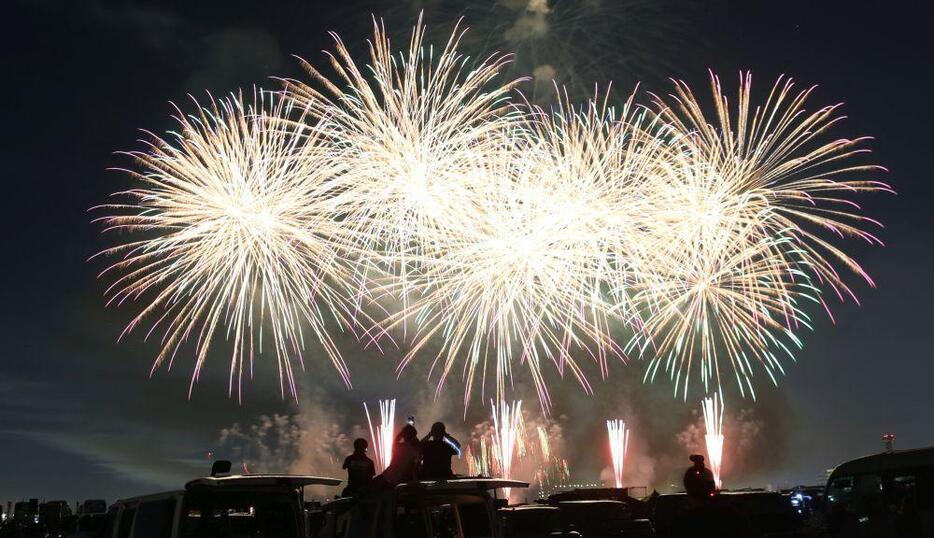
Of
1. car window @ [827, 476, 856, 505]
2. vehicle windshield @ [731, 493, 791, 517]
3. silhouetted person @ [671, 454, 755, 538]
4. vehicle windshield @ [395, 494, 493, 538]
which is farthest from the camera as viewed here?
vehicle windshield @ [731, 493, 791, 517]

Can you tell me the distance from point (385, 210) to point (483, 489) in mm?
15191

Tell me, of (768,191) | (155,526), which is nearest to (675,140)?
(768,191)

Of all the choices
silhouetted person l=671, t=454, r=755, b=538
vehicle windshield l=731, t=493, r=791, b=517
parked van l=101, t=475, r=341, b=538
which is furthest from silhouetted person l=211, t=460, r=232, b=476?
vehicle windshield l=731, t=493, r=791, b=517

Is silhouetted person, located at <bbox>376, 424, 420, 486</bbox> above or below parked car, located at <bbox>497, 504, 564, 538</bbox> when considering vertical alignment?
above

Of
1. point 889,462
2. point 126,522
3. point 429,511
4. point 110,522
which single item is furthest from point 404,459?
point 889,462

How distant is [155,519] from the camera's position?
10812 millimetres

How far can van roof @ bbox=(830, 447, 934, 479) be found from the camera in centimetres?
1661

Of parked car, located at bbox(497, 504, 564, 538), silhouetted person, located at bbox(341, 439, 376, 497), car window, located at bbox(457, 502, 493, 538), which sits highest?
silhouetted person, located at bbox(341, 439, 376, 497)

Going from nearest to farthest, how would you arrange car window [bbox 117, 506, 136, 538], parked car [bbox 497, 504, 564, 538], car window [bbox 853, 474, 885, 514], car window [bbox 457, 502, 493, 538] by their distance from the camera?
car window [bbox 457, 502, 493, 538] < car window [bbox 117, 506, 136, 538] < car window [bbox 853, 474, 885, 514] < parked car [bbox 497, 504, 564, 538]

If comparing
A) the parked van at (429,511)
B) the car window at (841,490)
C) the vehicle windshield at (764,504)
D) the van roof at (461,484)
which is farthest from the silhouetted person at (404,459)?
the car window at (841,490)

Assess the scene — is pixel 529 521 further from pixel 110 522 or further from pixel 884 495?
pixel 110 522

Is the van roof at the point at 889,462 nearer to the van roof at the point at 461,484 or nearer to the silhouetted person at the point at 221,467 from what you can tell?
the van roof at the point at 461,484

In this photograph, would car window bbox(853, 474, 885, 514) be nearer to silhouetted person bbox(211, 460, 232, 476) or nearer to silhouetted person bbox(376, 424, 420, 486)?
silhouetted person bbox(376, 424, 420, 486)

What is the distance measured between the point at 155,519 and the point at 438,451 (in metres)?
4.17
